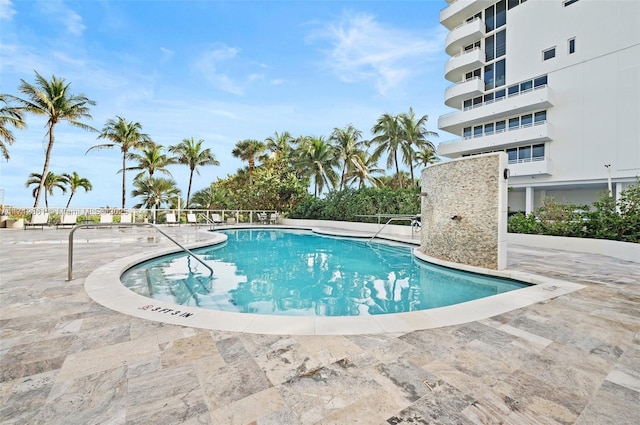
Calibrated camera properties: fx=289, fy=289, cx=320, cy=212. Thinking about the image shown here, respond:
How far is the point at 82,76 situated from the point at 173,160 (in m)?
8.96

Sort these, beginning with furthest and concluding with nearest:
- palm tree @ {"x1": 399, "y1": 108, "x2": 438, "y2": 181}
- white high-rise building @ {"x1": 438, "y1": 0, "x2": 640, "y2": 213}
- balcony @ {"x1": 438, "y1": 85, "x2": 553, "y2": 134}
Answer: palm tree @ {"x1": 399, "y1": 108, "x2": 438, "y2": 181} → balcony @ {"x1": 438, "y1": 85, "x2": 553, "y2": 134} → white high-rise building @ {"x1": 438, "y1": 0, "x2": 640, "y2": 213}

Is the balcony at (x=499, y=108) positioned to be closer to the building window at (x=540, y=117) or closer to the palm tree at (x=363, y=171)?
the building window at (x=540, y=117)

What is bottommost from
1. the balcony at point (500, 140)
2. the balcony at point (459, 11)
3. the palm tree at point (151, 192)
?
the palm tree at point (151, 192)

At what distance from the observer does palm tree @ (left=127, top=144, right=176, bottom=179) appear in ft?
83.7

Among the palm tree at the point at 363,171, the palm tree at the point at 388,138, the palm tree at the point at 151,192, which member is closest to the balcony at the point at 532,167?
the palm tree at the point at 388,138

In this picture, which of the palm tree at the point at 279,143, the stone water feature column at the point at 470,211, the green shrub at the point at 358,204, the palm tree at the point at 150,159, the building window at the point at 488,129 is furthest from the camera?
the palm tree at the point at 279,143

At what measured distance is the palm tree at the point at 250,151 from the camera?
90.1ft

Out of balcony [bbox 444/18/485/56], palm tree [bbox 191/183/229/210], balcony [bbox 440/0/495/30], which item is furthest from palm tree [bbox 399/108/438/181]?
palm tree [bbox 191/183/229/210]

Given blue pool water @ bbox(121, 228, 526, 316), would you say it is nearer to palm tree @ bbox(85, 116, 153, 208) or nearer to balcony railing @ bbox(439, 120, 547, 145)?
balcony railing @ bbox(439, 120, 547, 145)

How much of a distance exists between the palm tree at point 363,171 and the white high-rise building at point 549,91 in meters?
6.67

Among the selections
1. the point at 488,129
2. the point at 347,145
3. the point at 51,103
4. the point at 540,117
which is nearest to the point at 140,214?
the point at 51,103

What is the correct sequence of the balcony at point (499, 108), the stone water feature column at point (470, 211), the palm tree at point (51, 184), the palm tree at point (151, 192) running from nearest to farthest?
1. the stone water feature column at point (470, 211)
2. the balcony at point (499, 108)
3. the palm tree at point (151, 192)
4. the palm tree at point (51, 184)

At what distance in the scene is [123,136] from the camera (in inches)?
945

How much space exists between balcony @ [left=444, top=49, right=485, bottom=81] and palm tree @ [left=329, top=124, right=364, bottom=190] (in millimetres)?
8505
